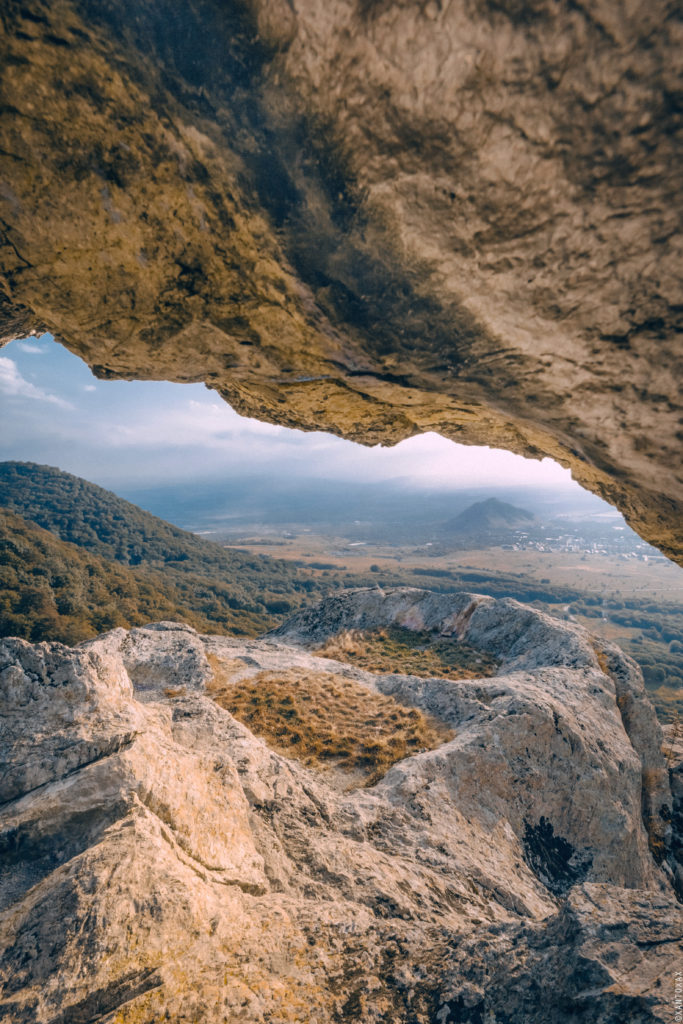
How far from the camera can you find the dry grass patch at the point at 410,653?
58.8 ft

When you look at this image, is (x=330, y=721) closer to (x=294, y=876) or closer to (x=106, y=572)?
(x=294, y=876)

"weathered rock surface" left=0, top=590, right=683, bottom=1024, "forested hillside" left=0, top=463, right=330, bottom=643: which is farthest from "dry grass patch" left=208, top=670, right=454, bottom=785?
"forested hillside" left=0, top=463, right=330, bottom=643

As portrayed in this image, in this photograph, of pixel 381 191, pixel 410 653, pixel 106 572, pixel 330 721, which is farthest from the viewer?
pixel 106 572

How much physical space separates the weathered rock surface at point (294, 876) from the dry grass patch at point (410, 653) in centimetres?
733

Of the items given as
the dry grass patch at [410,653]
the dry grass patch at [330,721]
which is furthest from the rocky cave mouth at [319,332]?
the dry grass patch at [410,653]

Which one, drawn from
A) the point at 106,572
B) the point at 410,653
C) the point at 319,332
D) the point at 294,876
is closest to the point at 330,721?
the point at 294,876

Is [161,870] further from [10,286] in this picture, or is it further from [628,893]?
[10,286]

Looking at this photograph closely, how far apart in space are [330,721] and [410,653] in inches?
364

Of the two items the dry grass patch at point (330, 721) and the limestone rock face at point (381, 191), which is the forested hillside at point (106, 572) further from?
the limestone rock face at point (381, 191)

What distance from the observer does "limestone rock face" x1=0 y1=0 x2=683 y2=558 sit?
8.36 feet

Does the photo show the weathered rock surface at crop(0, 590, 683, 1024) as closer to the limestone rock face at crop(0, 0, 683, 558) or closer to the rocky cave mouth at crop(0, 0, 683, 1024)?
the rocky cave mouth at crop(0, 0, 683, 1024)

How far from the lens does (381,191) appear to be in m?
3.33

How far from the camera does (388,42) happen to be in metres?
2.63

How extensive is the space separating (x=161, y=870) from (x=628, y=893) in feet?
17.7
